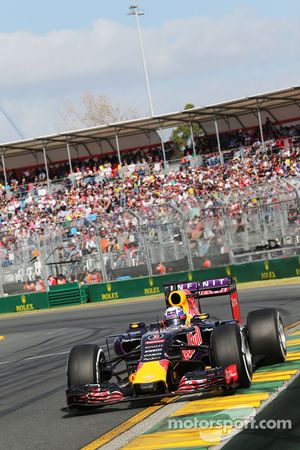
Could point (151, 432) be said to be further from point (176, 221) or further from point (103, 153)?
point (103, 153)

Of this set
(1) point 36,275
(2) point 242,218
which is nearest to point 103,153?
(1) point 36,275

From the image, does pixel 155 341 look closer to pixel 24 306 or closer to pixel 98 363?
pixel 98 363

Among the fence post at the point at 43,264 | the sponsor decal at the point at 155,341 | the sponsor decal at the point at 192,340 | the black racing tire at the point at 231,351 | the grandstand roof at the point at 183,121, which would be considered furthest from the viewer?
the grandstand roof at the point at 183,121

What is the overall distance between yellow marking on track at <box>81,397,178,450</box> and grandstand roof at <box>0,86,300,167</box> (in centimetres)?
2807

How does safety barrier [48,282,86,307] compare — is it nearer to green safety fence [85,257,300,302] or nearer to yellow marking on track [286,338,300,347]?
green safety fence [85,257,300,302]

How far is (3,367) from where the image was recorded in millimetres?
14734

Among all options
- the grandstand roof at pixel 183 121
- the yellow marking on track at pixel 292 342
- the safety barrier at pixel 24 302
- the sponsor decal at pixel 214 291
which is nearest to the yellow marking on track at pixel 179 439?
the sponsor decal at pixel 214 291

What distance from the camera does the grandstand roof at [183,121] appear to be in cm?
3734

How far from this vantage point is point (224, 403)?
8227mm

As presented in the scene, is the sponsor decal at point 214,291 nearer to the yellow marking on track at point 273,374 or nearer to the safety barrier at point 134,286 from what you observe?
the yellow marking on track at point 273,374

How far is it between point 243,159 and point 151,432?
29.0 m

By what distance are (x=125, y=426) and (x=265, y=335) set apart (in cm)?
252

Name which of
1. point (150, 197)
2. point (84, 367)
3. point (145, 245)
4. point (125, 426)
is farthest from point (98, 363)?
point (150, 197)

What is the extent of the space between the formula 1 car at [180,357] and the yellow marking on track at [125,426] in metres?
0.18
